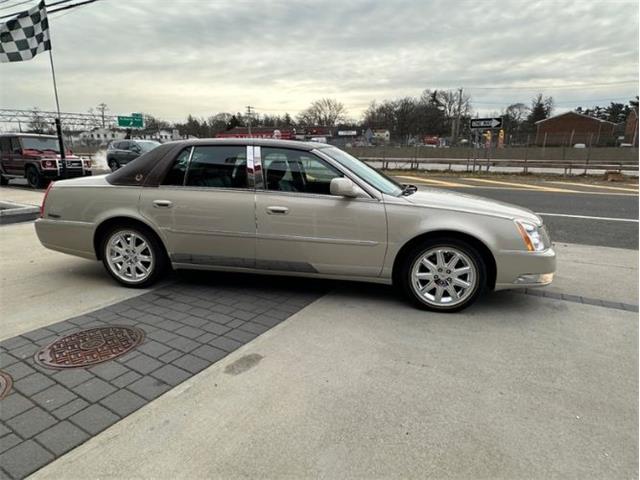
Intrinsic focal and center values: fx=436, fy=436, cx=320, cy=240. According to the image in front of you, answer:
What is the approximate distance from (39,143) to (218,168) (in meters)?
13.7

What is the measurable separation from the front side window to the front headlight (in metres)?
1.68

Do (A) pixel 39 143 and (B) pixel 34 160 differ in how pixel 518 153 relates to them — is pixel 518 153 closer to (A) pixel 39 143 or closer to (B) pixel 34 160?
(A) pixel 39 143

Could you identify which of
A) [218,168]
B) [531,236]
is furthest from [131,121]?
[531,236]

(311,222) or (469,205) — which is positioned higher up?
(469,205)

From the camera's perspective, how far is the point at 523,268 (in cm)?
379

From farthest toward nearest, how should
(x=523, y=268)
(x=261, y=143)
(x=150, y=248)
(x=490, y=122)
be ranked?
(x=490, y=122) → (x=150, y=248) → (x=261, y=143) → (x=523, y=268)

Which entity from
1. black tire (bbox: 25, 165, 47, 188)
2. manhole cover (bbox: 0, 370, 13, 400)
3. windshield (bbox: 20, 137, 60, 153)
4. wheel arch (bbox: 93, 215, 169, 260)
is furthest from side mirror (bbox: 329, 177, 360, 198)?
windshield (bbox: 20, 137, 60, 153)

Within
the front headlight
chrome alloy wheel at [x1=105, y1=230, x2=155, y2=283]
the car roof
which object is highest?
the car roof

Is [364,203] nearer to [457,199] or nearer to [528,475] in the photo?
[457,199]

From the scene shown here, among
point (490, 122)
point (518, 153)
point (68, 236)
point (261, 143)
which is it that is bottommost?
point (518, 153)

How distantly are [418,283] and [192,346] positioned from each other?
2.02m

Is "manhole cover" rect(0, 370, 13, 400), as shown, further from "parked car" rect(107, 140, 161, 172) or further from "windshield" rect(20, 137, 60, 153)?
"parked car" rect(107, 140, 161, 172)

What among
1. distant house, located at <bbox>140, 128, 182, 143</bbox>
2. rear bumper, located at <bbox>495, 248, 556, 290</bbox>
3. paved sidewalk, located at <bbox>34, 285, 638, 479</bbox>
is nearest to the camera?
paved sidewalk, located at <bbox>34, 285, 638, 479</bbox>

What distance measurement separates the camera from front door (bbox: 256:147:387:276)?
13.0 feet
